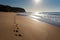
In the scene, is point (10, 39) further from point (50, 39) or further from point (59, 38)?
point (59, 38)

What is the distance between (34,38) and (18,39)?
60 centimetres

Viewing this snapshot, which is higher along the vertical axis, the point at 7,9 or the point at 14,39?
the point at 7,9

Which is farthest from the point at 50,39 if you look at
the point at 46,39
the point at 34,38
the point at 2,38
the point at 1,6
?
the point at 1,6

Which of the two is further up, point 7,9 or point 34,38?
point 7,9

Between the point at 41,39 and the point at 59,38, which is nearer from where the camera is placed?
the point at 41,39

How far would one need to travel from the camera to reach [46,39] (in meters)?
4.28

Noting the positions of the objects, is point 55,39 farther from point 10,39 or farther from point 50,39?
point 10,39

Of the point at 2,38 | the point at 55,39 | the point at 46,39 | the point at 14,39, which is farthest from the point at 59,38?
the point at 2,38

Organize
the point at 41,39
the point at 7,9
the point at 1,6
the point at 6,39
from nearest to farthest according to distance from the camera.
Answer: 1. the point at 6,39
2. the point at 41,39
3. the point at 1,6
4. the point at 7,9

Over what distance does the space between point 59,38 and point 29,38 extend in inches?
44.6

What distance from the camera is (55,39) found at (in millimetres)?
4406

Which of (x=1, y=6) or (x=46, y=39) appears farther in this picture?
(x=1, y=6)

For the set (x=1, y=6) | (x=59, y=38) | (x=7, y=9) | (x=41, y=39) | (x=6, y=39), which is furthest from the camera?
(x=7, y=9)

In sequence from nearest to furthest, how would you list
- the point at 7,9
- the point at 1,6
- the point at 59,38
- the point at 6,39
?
1. the point at 6,39
2. the point at 59,38
3. the point at 1,6
4. the point at 7,9
